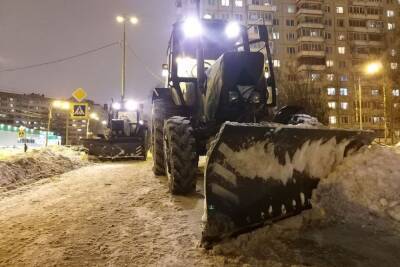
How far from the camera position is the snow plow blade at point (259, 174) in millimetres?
3838

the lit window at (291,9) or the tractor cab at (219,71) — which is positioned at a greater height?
the lit window at (291,9)

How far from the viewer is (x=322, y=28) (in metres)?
58.2

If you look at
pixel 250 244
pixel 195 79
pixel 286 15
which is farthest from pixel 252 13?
pixel 250 244

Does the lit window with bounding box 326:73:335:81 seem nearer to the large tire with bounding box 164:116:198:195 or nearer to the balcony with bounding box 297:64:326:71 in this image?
the balcony with bounding box 297:64:326:71

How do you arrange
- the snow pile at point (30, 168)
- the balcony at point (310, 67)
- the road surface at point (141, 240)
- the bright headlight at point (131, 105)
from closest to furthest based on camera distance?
the road surface at point (141, 240) < the snow pile at point (30, 168) < the bright headlight at point (131, 105) < the balcony at point (310, 67)

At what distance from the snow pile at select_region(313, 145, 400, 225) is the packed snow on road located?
0.04 ft

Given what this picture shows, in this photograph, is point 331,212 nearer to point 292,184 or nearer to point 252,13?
point 292,184

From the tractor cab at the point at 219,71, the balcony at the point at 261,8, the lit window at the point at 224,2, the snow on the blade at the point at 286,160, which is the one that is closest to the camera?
the snow on the blade at the point at 286,160

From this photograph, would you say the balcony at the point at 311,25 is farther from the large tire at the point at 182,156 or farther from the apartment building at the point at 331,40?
the large tire at the point at 182,156

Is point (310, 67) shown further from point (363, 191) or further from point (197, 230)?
point (197, 230)

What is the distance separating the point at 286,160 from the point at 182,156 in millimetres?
1853

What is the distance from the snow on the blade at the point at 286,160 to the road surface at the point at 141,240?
837 mm

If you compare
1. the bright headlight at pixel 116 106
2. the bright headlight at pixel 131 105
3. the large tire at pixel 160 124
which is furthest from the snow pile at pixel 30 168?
the bright headlight at pixel 131 105

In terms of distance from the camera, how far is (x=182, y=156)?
5.61 metres
